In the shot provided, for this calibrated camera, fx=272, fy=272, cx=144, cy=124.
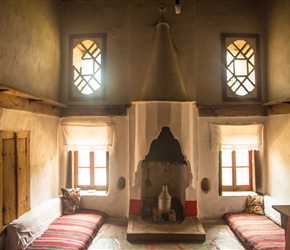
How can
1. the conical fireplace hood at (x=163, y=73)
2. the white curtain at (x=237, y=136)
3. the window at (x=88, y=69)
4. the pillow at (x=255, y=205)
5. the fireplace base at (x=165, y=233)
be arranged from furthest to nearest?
the window at (x=88, y=69), the white curtain at (x=237, y=136), the pillow at (x=255, y=205), the conical fireplace hood at (x=163, y=73), the fireplace base at (x=165, y=233)

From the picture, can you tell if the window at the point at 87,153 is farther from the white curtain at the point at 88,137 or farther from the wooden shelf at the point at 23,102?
the wooden shelf at the point at 23,102

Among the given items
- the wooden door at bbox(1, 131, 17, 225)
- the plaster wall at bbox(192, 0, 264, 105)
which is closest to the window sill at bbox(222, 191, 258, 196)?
the plaster wall at bbox(192, 0, 264, 105)

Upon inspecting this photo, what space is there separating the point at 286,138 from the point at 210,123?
173cm

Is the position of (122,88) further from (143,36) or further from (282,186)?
(282,186)

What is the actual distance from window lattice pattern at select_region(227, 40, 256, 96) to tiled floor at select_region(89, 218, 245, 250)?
345 cm

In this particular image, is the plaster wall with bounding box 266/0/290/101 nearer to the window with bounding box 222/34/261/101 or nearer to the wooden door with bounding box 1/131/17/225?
the window with bounding box 222/34/261/101

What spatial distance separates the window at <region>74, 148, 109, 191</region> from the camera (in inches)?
281

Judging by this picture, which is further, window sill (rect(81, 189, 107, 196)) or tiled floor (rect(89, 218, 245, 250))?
window sill (rect(81, 189, 107, 196))

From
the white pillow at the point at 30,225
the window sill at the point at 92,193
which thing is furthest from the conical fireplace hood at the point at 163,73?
the white pillow at the point at 30,225

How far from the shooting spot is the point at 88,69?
7176mm

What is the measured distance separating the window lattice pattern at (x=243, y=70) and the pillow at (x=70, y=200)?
186 inches

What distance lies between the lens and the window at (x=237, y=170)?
7.08 metres

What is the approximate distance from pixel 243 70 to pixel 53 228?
589 centimetres

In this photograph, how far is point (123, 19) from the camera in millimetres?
6969
